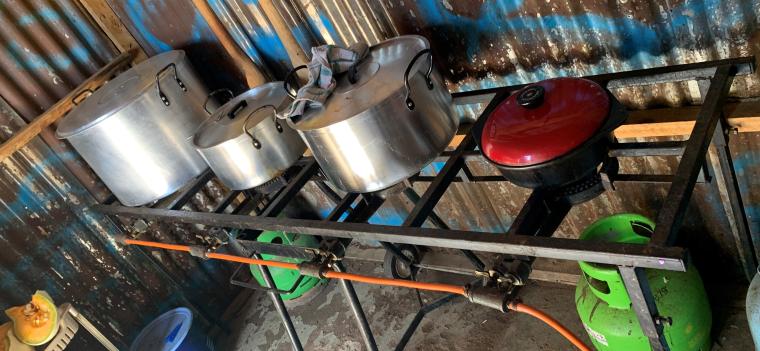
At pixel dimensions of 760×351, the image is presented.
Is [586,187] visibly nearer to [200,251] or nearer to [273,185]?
[273,185]

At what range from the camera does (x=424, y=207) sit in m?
1.99

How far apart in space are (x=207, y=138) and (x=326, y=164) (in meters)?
0.80

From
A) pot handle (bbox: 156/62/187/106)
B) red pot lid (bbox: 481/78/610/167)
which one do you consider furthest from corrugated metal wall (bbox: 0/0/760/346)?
red pot lid (bbox: 481/78/610/167)

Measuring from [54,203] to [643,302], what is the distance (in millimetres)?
3659

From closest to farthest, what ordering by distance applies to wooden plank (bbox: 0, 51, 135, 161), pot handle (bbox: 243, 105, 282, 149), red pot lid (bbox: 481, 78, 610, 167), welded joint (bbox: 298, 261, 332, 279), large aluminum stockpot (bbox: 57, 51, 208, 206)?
red pot lid (bbox: 481, 78, 610, 167), welded joint (bbox: 298, 261, 332, 279), pot handle (bbox: 243, 105, 282, 149), large aluminum stockpot (bbox: 57, 51, 208, 206), wooden plank (bbox: 0, 51, 135, 161)

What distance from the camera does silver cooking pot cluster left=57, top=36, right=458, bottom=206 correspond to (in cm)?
193

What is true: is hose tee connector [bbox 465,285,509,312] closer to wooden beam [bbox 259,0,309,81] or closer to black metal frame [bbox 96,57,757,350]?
black metal frame [bbox 96,57,757,350]

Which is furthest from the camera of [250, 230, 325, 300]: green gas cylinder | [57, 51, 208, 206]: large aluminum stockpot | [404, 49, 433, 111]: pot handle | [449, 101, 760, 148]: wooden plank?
[250, 230, 325, 300]: green gas cylinder

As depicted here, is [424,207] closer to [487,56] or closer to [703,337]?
[487,56]

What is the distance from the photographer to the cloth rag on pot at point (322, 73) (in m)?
2.06

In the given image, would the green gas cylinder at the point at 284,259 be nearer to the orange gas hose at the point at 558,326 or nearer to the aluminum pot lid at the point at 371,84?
the aluminum pot lid at the point at 371,84

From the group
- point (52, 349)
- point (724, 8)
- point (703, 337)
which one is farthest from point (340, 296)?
point (724, 8)

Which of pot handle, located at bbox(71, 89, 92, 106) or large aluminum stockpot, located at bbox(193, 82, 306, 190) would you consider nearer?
large aluminum stockpot, located at bbox(193, 82, 306, 190)

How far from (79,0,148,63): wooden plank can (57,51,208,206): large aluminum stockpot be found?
66cm
